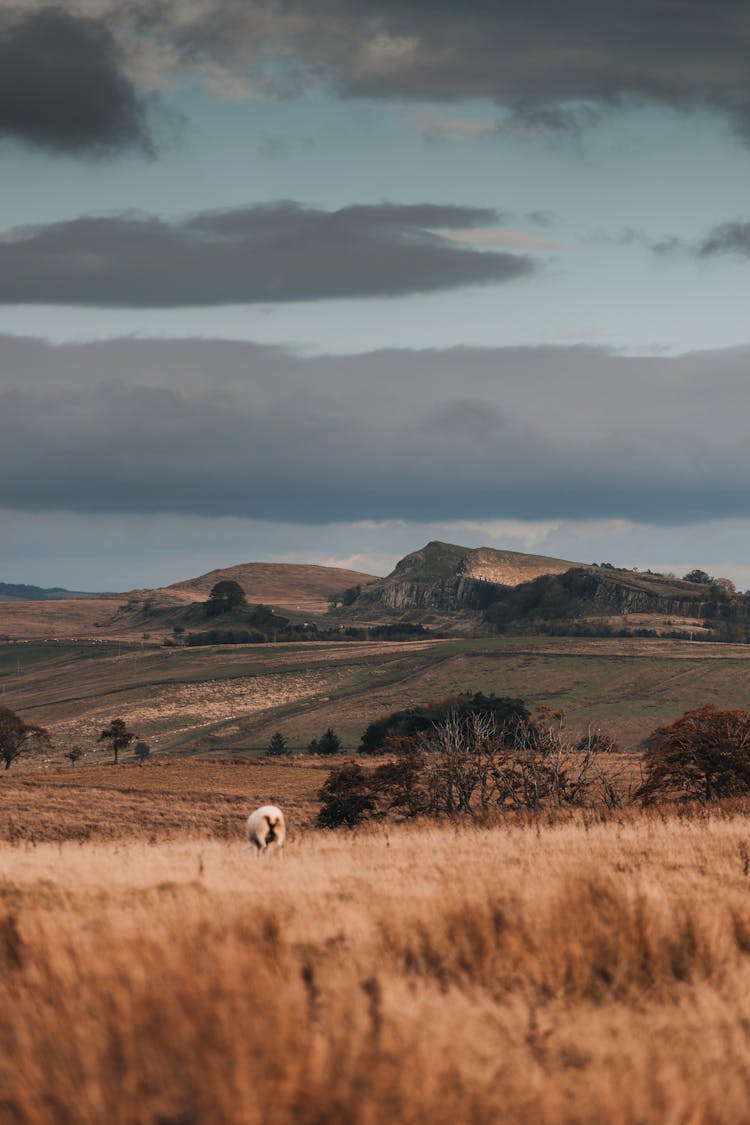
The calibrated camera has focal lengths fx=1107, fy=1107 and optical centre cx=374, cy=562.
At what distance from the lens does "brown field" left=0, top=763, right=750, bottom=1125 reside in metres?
5.70

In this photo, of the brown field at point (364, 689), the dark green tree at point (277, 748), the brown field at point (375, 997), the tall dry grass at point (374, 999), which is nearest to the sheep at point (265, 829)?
the brown field at point (375, 997)

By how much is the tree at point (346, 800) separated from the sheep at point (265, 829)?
2952 centimetres

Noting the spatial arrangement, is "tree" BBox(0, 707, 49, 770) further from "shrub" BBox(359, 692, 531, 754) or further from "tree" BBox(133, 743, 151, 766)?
"shrub" BBox(359, 692, 531, 754)

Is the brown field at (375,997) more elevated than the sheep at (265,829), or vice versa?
the brown field at (375,997)

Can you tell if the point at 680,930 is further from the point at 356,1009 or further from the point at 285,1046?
the point at 285,1046

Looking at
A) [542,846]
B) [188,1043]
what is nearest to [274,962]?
[188,1043]

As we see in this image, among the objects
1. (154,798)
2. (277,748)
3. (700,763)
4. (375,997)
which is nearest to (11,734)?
(277,748)

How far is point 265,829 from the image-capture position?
20562 mm

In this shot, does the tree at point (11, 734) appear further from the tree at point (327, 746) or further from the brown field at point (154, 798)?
the tree at point (327, 746)

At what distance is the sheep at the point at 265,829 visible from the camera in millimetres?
20156

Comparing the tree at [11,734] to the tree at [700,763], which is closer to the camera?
the tree at [700,763]

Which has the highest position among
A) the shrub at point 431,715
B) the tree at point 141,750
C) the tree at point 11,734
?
the shrub at point 431,715

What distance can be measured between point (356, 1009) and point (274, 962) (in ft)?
4.52

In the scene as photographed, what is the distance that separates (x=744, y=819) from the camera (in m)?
21.0
